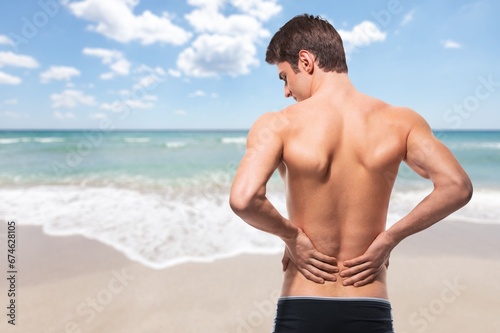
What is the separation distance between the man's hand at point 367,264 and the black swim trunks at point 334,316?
8 cm

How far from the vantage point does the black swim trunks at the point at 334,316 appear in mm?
1410

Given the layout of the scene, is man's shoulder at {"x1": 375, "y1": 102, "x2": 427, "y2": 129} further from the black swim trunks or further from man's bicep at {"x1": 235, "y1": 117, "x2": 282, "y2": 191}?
the black swim trunks

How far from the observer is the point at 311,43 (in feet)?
4.98

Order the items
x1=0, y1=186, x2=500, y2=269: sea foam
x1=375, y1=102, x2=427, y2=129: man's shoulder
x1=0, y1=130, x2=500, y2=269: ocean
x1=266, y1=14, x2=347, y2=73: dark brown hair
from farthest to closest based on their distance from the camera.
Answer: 1. x1=0, y1=130, x2=500, y2=269: ocean
2. x1=0, y1=186, x2=500, y2=269: sea foam
3. x1=266, y1=14, x2=347, y2=73: dark brown hair
4. x1=375, y1=102, x2=427, y2=129: man's shoulder

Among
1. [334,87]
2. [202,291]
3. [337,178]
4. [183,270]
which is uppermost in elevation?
[334,87]

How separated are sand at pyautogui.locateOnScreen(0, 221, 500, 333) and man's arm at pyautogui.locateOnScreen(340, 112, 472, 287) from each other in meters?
2.12

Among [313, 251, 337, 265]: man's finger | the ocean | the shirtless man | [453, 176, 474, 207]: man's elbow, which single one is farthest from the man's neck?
the ocean

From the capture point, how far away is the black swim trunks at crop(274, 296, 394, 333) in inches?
55.5

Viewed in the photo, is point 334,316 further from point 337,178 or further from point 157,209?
point 157,209

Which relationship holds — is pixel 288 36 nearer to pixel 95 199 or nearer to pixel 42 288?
pixel 42 288

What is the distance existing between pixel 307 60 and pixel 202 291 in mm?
3046

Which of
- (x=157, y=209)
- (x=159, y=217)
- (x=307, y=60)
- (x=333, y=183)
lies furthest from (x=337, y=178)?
(x=157, y=209)

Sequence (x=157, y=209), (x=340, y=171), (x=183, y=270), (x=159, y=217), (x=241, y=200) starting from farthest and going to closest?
(x=157, y=209), (x=159, y=217), (x=183, y=270), (x=340, y=171), (x=241, y=200)

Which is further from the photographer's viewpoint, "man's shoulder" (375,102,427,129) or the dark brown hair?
the dark brown hair
